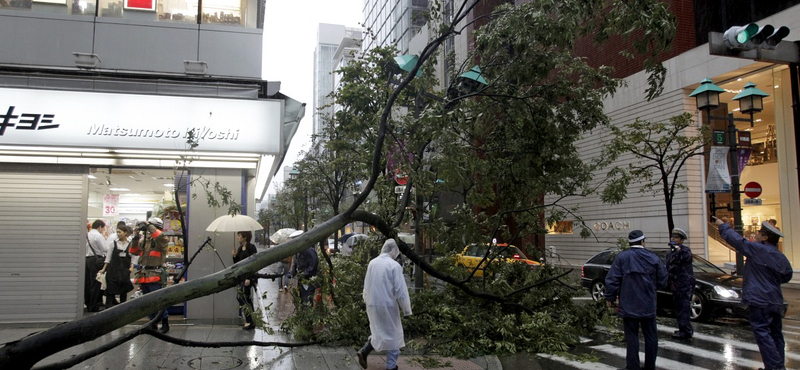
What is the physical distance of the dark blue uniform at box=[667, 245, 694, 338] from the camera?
9.07m

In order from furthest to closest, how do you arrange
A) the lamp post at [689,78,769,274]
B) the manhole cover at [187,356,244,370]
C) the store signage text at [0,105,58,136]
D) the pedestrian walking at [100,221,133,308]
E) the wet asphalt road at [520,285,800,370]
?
the lamp post at [689,78,769,274] → the pedestrian walking at [100,221,133,308] → the store signage text at [0,105,58,136] → the wet asphalt road at [520,285,800,370] → the manhole cover at [187,356,244,370]

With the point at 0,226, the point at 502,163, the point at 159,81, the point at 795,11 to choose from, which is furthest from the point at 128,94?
the point at 795,11

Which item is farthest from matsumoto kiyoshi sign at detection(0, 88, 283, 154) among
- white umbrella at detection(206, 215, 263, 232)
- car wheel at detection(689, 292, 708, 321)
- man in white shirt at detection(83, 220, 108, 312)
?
car wheel at detection(689, 292, 708, 321)

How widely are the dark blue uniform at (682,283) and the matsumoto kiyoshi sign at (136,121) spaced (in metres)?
7.50

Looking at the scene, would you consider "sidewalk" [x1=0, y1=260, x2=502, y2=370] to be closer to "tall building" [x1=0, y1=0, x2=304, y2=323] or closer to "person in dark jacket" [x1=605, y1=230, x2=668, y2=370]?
"tall building" [x1=0, y1=0, x2=304, y2=323]

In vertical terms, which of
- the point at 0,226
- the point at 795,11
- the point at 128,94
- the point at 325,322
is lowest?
the point at 325,322

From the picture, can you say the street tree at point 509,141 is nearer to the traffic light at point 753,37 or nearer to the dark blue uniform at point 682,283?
the traffic light at point 753,37

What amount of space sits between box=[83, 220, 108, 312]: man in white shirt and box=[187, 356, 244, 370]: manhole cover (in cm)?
499

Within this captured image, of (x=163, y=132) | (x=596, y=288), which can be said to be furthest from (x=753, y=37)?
(x=163, y=132)

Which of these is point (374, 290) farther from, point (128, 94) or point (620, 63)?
point (620, 63)

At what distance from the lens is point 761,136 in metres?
19.5

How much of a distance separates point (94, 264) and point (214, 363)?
553cm

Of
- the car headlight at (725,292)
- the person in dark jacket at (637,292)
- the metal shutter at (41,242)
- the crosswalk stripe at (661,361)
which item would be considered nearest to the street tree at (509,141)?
the crosswalk stripe at (661,361)

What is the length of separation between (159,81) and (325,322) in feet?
18.7
